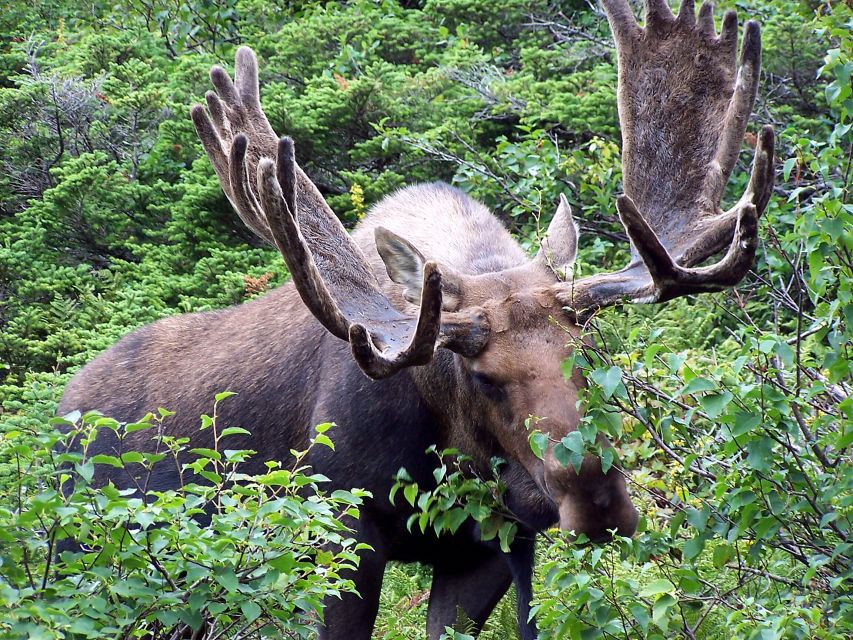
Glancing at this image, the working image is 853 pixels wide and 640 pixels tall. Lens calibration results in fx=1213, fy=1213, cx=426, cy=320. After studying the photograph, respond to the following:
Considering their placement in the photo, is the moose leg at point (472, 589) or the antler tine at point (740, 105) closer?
the antler tine at point (740, 105)

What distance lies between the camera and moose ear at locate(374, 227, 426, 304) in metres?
4.95

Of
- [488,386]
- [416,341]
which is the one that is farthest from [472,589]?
[416,341]

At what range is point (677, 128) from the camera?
535 centimetres

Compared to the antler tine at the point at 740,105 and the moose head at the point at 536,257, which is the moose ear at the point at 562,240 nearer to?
the moose head at the point at 536,257

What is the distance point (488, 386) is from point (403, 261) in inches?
26.1

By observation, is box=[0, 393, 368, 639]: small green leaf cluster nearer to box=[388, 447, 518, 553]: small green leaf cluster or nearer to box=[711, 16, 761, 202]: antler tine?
box=[388, 447, 518, 553]: small green leaf cluster

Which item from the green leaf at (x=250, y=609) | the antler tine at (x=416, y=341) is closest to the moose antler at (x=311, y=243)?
the antler tine at (x=416, y=341)

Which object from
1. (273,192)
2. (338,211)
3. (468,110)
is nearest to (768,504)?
(273,192)

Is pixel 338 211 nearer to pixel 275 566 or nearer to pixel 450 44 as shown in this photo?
pixel 450 44

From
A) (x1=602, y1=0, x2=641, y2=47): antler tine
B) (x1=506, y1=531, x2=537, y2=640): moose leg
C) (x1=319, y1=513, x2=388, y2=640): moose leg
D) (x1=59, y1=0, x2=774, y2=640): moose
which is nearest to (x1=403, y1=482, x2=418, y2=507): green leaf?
(x1=59, y1=0, x2=774, y2=640): moose

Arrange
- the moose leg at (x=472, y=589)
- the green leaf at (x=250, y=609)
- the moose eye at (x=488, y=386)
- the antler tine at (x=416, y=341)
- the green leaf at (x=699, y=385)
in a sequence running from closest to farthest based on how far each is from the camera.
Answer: the green leaf at (x=250, y=609)
the green leaf at (x=699, y=385)
the antler tine at (x=416, y=341)
the moose eye at (x=488, y=386)
the moose leg at (x=472, y=589)

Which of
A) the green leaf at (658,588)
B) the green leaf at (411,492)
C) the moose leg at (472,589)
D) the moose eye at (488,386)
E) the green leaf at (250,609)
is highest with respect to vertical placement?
the green leaf at (250,609)

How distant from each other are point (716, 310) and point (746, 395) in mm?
4317

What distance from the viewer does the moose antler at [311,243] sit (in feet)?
14.6
